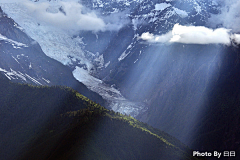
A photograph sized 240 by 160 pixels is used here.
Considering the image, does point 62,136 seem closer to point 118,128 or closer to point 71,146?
point 71,146

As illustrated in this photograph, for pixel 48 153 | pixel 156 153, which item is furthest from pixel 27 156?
pixel 156 153

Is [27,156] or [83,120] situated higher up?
[83,120]

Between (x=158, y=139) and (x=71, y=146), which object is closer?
(x=71, y=146)

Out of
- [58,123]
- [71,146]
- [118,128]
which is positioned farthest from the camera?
[58,123]

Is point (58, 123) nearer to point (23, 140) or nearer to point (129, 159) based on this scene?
point (23, 140)

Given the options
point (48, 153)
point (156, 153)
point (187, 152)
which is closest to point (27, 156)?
point (48, 153)

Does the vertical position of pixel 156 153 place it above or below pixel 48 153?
above

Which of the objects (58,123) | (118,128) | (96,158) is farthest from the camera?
(58,123)

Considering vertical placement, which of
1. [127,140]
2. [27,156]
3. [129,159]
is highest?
[127,140]

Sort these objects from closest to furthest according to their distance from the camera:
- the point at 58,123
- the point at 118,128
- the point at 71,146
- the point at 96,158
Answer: the point at 96,158
the point at 71,146
the point at 118,128
the point at 58,123
